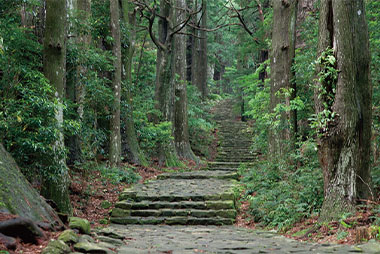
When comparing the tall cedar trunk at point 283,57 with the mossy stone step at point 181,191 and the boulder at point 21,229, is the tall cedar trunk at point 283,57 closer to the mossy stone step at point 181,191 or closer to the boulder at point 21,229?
the mossy stone step at point 181,191

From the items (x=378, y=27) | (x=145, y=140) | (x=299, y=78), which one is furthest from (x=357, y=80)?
(x=145, y=140)

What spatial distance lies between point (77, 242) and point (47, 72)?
3861 millimetres

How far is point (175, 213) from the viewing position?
948 cm

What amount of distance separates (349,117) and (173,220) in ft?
16.7

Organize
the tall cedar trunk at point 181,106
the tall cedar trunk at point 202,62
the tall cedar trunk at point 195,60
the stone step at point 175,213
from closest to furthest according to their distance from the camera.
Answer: the stone step at point 175,213 → the tall cedar trunk at point 181,106 → the tall cedar trunk at point 195,60 → the tall cedar trunk at point 202,62

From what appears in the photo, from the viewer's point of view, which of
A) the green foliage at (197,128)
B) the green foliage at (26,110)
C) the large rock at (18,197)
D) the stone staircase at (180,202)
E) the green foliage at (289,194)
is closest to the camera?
the large rock at (18,197)

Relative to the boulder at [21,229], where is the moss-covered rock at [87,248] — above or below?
below

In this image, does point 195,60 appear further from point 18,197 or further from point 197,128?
point 18,197

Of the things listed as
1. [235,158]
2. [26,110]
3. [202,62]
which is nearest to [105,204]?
[26,110]

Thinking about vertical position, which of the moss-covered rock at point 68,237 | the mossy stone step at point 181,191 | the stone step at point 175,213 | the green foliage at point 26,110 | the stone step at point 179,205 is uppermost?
the green foliage at point 26,110

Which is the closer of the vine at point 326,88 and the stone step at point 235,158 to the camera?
the vine at point 326,88

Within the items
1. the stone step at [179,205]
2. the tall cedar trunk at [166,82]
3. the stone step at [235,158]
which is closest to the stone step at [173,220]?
the stone step at [179,205]

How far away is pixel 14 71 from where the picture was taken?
6715 millimetres

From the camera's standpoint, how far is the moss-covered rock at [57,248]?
153 inches
